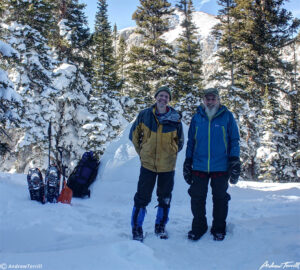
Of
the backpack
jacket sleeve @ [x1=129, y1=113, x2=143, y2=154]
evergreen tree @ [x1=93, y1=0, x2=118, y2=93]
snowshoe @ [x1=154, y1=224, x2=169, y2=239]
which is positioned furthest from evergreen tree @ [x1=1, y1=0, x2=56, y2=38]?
snowshoe @ [x1=154, y1=224, x2=169, y2=239]

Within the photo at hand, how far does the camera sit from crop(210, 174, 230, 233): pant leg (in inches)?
140

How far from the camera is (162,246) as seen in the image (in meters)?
3.36

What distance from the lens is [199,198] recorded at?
12.0 feet

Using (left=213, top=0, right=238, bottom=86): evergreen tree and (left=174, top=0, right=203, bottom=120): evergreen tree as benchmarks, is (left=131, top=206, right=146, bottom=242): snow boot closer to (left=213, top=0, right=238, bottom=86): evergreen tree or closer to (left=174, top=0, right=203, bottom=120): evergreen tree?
(left=174, top=0, right=203, bottom=120): evergreen tree

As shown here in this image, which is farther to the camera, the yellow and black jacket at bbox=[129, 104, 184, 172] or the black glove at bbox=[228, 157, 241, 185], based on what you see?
the yellow and black jacket at bbox=[129, 104, 184, 172]

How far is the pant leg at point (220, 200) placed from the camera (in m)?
3.56

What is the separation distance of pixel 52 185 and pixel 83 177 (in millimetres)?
1381

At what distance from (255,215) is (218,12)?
20604 millimetres

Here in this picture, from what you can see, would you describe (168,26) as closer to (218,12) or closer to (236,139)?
(218,12)

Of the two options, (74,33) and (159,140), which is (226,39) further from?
(159,140)

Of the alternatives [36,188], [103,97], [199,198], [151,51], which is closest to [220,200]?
[199,198]

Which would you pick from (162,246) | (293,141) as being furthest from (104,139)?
(293,141)

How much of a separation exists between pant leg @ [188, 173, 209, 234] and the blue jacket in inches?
6.9

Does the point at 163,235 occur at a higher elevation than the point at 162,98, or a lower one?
lower
